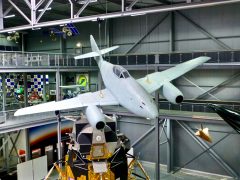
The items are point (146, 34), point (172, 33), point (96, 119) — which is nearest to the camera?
point (96, 119)

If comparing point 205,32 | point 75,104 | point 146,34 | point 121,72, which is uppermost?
point 146,34

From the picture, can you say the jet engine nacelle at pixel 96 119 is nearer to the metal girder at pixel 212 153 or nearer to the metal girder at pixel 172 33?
the metal girder at pixel 212 153

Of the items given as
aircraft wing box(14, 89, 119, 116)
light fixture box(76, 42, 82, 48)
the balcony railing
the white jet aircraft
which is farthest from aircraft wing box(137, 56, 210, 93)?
light fixture box(76, 42, 82, 48)

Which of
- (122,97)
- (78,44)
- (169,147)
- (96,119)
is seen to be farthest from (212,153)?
(78,44)

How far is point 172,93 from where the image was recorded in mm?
11961

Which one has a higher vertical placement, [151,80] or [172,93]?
[151,80]

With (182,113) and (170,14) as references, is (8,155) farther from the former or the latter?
(170,14)

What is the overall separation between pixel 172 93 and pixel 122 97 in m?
2.20

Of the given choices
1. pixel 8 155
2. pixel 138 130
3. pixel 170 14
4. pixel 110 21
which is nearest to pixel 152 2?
pixel 170 14

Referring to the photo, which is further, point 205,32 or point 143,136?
point 143,136

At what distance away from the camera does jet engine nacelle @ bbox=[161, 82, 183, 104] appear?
11852mm

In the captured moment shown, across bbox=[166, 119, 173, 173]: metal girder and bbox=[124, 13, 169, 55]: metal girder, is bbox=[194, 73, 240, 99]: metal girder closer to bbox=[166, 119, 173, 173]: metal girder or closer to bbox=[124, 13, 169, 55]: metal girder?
bbox=[166, 119, 173, 173]: metal girder

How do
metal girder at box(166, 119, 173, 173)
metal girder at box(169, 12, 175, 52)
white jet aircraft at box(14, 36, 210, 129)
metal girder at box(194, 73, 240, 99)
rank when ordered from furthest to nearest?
metal girder at box(169, 12, 175, 52), metal girder at box(166, 119, 173, 173), metal girder at box(194, 73, 240, 99), white jet aircraft at box(14, 36, 210, 129)

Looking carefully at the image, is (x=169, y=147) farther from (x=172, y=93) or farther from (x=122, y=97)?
(x=122, y=97)
